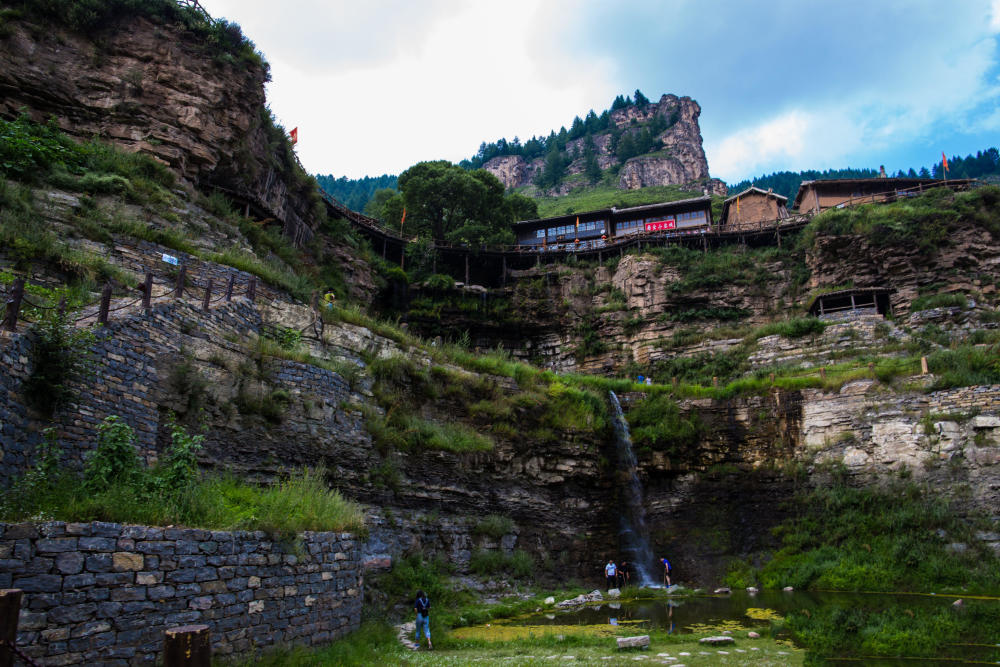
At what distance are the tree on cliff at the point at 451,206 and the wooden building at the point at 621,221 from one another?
4.80 meters

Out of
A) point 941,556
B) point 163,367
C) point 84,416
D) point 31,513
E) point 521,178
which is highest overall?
point 521,178

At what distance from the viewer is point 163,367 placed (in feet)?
35.7

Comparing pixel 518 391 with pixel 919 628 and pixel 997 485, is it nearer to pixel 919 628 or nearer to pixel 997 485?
pixel 919 628

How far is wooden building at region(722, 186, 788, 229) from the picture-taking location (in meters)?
45.5

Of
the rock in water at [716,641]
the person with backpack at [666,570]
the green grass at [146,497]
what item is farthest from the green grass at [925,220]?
the green grass at [146,497]

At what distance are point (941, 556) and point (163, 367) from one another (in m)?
21.0

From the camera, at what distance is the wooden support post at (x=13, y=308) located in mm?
8000

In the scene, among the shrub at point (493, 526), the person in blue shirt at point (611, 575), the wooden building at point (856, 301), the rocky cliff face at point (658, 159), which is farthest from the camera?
the rocky cliff face at point (658, 159)

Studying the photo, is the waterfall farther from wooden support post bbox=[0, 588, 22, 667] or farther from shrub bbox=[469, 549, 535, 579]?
wooden support post bbox=[0, 588, 22, 667]

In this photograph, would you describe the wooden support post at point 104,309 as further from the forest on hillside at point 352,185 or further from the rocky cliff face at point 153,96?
the forest on hillside at point 352,185

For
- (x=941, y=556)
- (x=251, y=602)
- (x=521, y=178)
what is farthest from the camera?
(x=521, y=178)

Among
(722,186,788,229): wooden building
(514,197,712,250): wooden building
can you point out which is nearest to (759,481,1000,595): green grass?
(722,186,788,229): wooden building

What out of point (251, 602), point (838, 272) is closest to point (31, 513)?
point (251, 602)

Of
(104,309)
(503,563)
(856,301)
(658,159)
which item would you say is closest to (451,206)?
(856,301)
